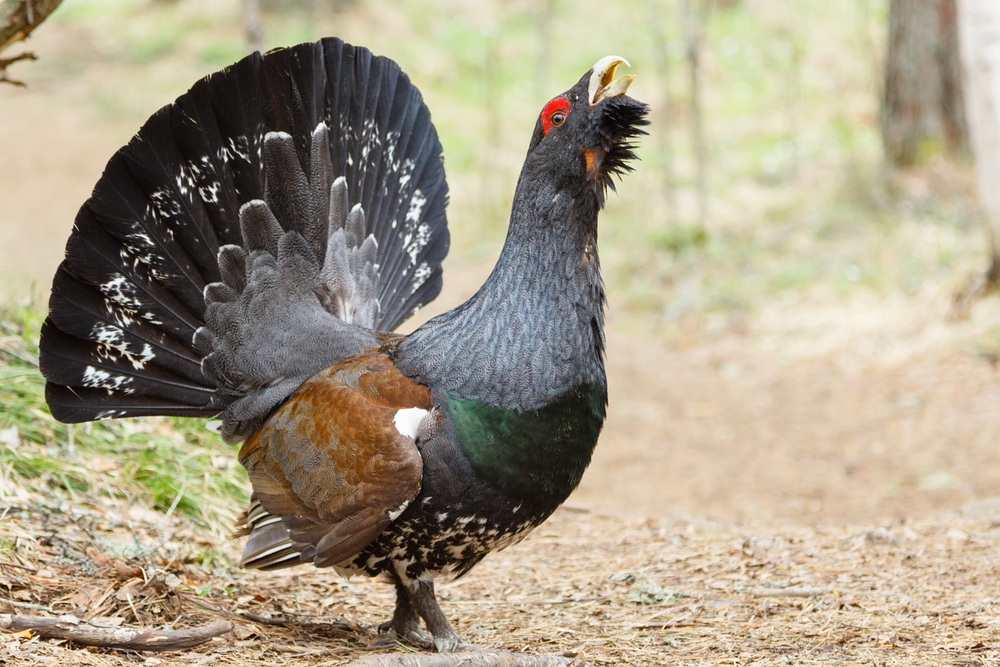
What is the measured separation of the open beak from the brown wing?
4.16 ft

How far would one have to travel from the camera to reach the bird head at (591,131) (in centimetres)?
329

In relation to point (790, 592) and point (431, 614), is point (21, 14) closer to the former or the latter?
point (431, 614)

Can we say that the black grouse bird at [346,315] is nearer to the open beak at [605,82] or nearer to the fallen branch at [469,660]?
the open beak at [605,82]

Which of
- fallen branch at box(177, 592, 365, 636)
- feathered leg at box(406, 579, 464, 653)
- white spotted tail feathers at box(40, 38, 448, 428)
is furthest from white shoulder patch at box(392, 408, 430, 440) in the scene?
fallen branch at box(177, 592, 365, 636)

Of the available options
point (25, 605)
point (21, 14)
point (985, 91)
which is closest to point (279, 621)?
point (25, 605)

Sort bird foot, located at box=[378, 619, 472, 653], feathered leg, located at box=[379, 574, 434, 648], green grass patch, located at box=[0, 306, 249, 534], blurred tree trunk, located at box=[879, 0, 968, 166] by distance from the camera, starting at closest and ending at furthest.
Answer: bird foot, located at box=[378, 619, 472, 653] < feathered leg, located at box=[379, 574, 434, 648] < green grass patch, located at box=[0, 306, 249, 534] < blurred tree trunk, located at box=[879, 0, 968, 166]

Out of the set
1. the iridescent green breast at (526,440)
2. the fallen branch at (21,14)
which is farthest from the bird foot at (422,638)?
the fallen branch at (21,14)

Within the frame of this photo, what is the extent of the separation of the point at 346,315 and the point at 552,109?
1624mm

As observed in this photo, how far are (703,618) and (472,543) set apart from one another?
44.2 inches

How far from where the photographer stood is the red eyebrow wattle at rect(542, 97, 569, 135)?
3.40 metres

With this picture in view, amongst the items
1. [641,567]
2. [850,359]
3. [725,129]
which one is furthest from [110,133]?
[641,567]

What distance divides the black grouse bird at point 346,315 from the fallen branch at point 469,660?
456 mm

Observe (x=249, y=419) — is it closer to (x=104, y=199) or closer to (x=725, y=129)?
(x=104, y=199)

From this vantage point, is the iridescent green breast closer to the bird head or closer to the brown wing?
the brown wing
